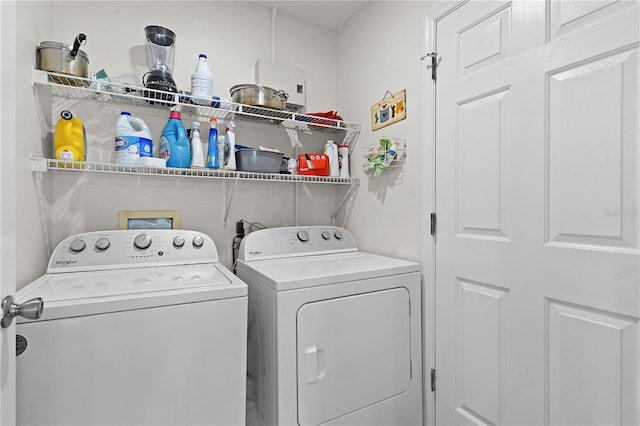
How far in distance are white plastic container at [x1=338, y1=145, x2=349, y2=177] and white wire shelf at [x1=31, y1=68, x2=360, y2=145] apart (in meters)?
0.14

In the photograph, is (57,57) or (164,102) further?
(164,102)

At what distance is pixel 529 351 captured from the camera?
1284 millimetres

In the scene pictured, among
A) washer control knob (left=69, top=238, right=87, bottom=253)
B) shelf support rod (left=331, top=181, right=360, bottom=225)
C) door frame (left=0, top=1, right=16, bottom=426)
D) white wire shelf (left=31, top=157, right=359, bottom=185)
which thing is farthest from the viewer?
shelf support rod (left=331, top=181, right=360, bottom=225)

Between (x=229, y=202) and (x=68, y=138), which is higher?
(x=68, y=138)

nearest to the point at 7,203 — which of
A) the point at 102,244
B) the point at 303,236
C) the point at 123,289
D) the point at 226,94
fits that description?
the point at 123,289

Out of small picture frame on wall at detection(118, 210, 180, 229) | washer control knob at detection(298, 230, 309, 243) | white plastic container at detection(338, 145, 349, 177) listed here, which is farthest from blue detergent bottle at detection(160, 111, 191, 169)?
white plastic container at detection(338, 145, 349, 177)

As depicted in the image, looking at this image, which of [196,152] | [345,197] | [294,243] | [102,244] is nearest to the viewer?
[102,244]

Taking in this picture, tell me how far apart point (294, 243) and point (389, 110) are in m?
1.05

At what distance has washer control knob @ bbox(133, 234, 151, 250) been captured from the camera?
1697 millimetres

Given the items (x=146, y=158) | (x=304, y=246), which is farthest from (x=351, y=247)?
(x=146, y=158)

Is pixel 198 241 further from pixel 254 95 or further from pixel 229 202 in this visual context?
pixel 254 95

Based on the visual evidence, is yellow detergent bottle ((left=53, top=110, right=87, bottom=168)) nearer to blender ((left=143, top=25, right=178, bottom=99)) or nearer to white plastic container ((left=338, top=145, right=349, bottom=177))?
blender ((left=143, top=25, right=178, bottom=99))

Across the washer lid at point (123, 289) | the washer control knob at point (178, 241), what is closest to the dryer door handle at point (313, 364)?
the washer lid at point (123, 289)

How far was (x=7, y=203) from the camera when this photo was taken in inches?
32.2
